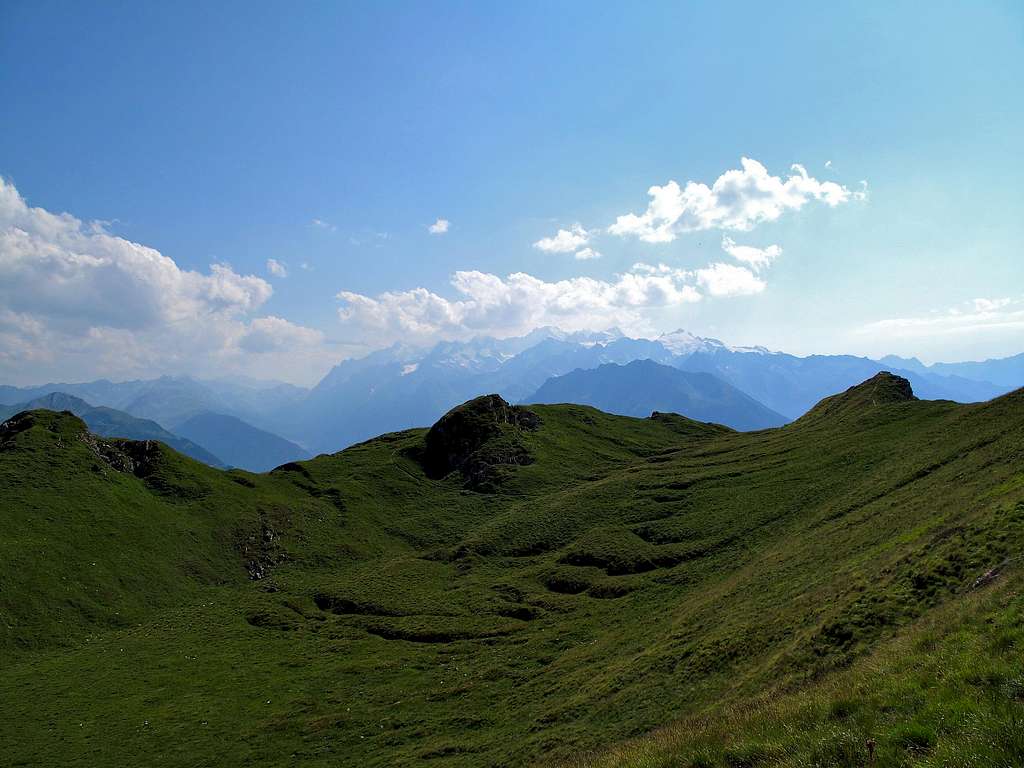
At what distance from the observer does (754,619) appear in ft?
112

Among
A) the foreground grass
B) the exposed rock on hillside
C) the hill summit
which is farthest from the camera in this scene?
the exposed rock on hillside

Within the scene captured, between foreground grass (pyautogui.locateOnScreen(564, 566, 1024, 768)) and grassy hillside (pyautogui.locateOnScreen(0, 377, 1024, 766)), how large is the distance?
0.41ft

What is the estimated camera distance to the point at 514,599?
228 ft

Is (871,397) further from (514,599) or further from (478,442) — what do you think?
(514,599)

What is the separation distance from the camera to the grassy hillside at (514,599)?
22.8 meters

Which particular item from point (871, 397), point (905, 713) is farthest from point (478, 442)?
point (905, 713)

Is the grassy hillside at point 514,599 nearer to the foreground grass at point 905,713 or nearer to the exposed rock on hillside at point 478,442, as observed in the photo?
the foreground grass at point 905,713

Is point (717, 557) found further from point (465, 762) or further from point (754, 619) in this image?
point (465, 762)

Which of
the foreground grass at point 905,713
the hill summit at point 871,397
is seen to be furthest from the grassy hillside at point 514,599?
the hill summit at point 871,397

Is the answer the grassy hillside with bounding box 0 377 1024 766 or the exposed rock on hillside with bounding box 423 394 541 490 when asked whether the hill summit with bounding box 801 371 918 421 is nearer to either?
the grassy hillside with bounding box 0 377 1024 766

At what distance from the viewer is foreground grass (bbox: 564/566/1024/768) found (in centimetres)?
1132

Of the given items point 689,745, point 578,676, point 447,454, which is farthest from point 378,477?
point 689,745

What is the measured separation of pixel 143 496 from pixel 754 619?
10300cm

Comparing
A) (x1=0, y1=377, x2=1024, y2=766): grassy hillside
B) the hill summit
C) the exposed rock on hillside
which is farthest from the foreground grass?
the hill summit
